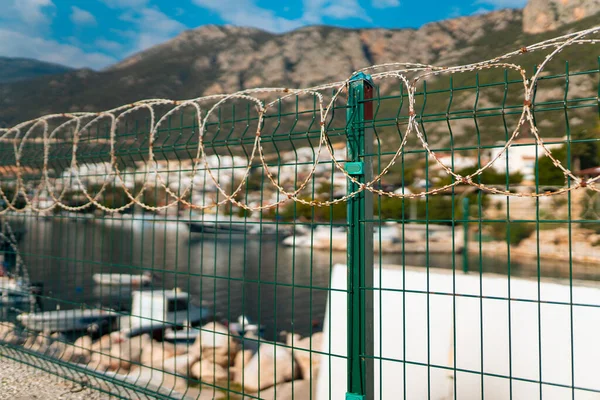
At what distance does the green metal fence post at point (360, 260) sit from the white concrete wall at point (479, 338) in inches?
21.0

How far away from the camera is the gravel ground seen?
3.88 meters

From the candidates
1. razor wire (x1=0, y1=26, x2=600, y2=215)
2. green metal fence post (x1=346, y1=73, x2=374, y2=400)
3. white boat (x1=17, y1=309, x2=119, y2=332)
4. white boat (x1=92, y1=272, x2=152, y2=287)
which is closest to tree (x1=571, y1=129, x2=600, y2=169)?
razor wire (x1=0, y1=26, x2=600, y2=215)

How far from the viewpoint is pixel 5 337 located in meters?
5.49

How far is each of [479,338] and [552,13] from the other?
5177cm

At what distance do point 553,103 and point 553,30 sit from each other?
2013 inches

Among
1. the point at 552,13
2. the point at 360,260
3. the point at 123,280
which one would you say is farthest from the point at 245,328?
the point at 552,13

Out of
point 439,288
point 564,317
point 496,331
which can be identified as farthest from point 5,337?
point 564,317

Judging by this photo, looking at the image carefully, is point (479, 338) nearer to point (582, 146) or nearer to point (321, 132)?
point (321, 132)

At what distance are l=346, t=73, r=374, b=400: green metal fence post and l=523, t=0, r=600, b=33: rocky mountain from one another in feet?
158

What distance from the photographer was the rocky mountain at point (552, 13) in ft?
146

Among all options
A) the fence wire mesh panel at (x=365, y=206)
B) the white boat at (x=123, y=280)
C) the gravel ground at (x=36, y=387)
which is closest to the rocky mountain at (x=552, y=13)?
the white boat at (x=123, y=280)

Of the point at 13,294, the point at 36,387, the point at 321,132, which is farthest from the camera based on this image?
the point at 13,294

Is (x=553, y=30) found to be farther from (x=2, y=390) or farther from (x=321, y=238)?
(x=2, y=390)

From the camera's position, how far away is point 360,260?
2654 millimetres
